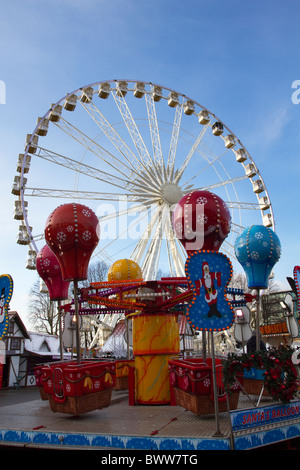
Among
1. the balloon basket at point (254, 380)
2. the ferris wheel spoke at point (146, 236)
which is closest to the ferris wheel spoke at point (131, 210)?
the ferris wheel spoke at point (146, 236)

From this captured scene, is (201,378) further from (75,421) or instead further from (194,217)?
(194,217)

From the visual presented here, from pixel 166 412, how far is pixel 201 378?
1.55m

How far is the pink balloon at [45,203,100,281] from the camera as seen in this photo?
8195 mm

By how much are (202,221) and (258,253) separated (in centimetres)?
251

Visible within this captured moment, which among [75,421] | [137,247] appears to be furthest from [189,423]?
[137,247]

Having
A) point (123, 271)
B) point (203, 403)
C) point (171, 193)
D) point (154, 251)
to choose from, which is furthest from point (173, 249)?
point (203, 403)

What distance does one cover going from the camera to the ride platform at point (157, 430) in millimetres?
5203

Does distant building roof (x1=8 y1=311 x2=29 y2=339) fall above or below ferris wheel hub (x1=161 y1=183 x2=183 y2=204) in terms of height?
below

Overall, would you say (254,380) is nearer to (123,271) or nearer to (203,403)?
(203,403)

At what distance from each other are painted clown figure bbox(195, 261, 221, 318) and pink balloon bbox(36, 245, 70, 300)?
525 cm

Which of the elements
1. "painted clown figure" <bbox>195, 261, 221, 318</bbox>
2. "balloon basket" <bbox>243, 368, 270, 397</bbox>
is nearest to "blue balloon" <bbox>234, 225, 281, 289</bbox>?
"balloon basket" <bbox>243, 368, 270, 397</bbox>

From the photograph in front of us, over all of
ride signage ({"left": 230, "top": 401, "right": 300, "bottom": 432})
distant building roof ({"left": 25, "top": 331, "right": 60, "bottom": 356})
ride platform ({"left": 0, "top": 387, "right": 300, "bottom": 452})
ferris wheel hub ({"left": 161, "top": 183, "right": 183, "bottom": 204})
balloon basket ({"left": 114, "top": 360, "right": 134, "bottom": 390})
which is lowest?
distant building roof ({"left": 25, "top": 331, "right": 60, "bottom": 356})

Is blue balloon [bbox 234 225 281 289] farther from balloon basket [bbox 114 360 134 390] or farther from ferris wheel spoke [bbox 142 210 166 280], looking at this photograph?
ferris wheel spoke [bbox 142 210 166 280]

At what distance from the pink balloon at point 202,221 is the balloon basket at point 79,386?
3029 mm
